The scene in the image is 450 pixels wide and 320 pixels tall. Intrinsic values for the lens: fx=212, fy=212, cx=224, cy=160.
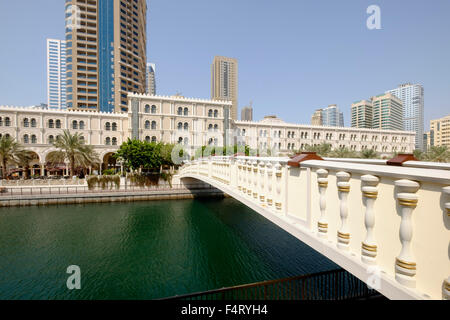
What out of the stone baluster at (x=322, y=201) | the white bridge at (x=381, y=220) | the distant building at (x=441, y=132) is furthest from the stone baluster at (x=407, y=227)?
the distant building at (x=441, y=132)

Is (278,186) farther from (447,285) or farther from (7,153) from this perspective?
(7,153)

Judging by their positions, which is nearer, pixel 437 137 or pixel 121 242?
pixel 121 242

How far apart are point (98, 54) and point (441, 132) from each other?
151 m

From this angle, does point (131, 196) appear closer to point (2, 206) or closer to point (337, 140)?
point (2, 206)

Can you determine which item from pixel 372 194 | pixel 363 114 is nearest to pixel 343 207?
pixel 372 194

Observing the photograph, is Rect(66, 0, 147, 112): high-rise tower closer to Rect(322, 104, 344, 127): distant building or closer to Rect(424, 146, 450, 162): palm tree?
Rect(424, 146, 450, 162): palm tree

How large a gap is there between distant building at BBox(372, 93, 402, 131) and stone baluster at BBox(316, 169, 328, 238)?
474ft

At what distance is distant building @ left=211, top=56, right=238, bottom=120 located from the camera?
182000mm

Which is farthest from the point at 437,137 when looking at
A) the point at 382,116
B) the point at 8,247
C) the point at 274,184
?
the point at 8,247

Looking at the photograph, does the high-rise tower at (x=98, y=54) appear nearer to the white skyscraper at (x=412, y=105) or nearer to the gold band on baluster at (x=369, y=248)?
the gold band on baluster at (x=369, y=248)

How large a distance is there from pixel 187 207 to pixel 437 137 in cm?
14118

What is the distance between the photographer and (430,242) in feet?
7.02

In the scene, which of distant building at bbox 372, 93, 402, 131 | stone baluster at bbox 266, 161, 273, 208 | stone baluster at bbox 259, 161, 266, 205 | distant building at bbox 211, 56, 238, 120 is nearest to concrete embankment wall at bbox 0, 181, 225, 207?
stone baluster at bbox 259, 161, 266, 205
